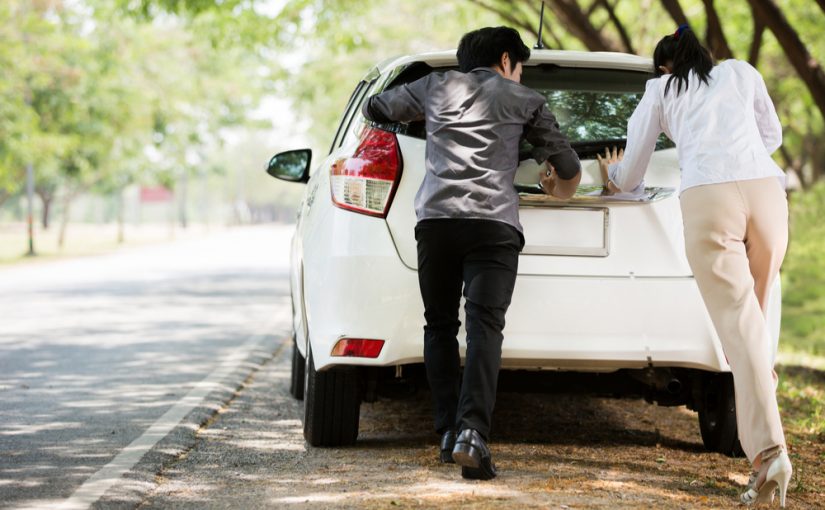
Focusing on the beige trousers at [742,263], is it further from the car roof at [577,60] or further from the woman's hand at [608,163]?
the car roof at [577,60]

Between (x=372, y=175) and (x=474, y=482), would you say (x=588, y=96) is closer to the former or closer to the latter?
(x=372, y=175)

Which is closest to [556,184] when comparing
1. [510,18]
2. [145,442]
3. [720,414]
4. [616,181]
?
[616,181]

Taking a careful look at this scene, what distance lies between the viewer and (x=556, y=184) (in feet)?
15.8

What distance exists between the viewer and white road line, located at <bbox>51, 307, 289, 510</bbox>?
4586 mm

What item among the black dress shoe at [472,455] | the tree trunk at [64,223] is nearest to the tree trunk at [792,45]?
the black dress shoe at [472,455]

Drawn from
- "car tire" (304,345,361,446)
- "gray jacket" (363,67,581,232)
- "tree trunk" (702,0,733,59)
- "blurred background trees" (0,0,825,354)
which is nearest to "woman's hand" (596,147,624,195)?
"gray jacket" (363,67,581,232)

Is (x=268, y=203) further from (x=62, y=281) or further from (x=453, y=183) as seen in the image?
(x=453, y=183)

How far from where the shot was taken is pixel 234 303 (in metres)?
15.4

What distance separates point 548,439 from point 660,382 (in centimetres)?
88

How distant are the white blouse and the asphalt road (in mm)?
2417

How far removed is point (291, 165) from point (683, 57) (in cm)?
268

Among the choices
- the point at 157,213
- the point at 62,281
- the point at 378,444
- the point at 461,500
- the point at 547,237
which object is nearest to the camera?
the point at 461,500

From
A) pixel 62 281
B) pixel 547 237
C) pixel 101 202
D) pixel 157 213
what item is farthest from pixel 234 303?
pixel 157 213

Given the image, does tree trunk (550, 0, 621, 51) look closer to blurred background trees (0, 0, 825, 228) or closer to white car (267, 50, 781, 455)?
blurred background trees (0, 0, 825, 228)
